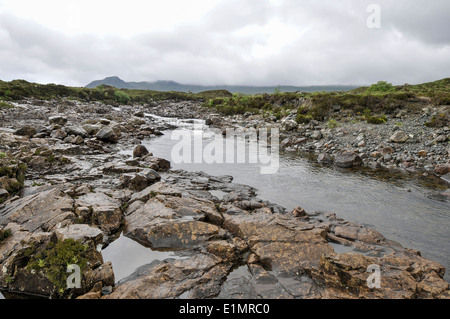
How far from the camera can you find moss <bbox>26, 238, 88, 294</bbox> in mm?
6742

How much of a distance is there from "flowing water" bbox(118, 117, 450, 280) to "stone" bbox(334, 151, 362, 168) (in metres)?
1.30

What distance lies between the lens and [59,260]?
270 inches

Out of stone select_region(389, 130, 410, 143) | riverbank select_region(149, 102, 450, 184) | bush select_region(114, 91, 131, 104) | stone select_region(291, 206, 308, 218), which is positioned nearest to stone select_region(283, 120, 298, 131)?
riverbank select_region(149, 102, 450, 184)

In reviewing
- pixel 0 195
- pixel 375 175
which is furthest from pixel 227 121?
pixel 0 195

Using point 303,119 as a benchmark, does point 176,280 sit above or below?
below

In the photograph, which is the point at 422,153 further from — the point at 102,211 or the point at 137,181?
the point at 102,211

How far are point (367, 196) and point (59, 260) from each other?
15.9 m

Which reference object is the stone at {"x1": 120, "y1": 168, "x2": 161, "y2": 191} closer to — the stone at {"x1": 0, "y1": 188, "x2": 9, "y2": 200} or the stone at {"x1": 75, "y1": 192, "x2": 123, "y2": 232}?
the stone at {"x1": 75, "y1": 192, "x2": 123, "y2": 232}

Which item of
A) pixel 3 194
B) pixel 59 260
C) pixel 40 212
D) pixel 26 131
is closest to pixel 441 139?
pixel 59 260

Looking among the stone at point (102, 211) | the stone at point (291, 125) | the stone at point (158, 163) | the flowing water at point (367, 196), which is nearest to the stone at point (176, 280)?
the stone at point (102, 211)

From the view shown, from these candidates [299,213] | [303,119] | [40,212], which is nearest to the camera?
[40,212]

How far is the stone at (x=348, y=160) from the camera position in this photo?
70.4ft

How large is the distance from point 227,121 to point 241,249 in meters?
45.1
